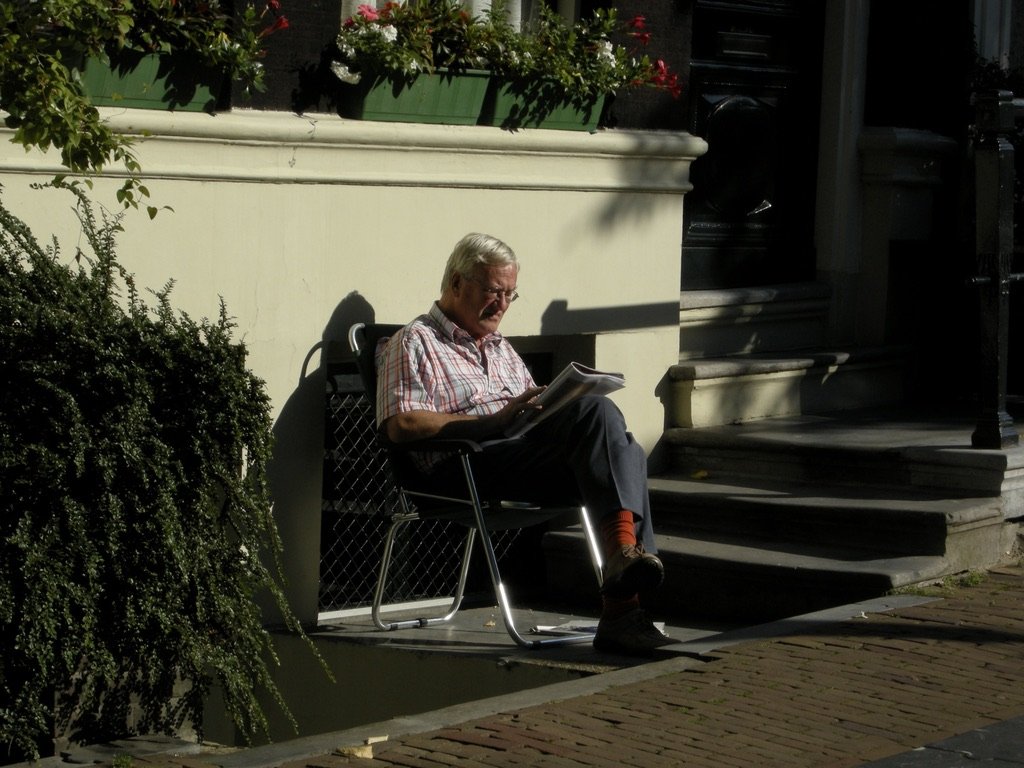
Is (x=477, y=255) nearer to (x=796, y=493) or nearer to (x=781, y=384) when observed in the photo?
(x=796, y=493)

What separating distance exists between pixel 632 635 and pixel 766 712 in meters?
0.90

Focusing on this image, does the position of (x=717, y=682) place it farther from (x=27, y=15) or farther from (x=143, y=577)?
(x=27, y=15)

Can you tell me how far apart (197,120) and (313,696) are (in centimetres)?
216

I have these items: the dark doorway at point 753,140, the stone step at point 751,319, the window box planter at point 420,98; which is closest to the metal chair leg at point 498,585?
the window box planter at point 420,98

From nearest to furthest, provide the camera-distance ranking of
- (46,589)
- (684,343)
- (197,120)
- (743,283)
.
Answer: (46,589)
(197,120)
(684,343)
(743,283)

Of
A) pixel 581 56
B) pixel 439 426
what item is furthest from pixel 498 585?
pixel 581 56

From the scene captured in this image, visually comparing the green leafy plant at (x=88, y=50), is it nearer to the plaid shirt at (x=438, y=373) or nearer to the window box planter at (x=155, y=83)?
the window box planter at (x=155, y=83)

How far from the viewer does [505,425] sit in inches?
250

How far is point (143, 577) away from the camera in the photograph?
5195 mm

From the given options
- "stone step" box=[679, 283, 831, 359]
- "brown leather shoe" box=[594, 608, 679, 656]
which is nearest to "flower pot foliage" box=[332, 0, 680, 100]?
"stone step" box=[679, 283, 831, 359]

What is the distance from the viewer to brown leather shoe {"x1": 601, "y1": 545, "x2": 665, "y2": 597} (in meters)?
6.02

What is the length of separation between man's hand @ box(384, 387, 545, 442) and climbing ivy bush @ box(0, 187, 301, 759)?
1.00 m

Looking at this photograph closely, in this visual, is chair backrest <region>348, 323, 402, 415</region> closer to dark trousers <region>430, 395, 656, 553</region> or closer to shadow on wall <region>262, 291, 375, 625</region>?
shadow on wall <region>262, 291, 375, 625</region>

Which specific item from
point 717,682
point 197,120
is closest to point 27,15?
point 197,120
